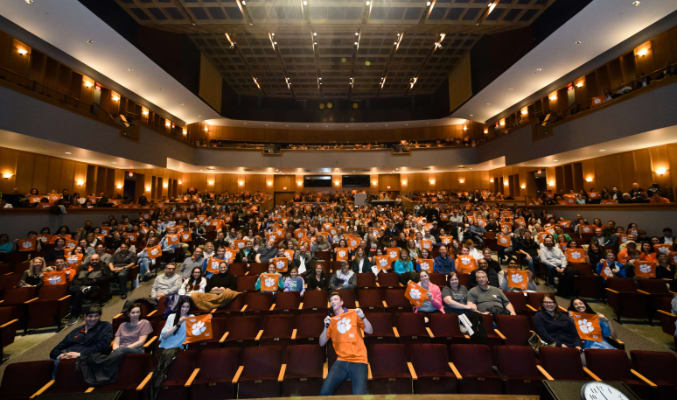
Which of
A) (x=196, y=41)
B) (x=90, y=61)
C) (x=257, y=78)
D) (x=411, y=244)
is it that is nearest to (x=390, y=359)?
(x=411, y=244)

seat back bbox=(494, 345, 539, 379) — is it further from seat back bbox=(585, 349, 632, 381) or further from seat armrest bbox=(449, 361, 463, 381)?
seat back bbox=(585, 349, 632, 381)

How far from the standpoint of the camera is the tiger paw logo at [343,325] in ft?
9.86

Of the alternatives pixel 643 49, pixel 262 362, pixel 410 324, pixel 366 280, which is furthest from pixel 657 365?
pixel 643 49

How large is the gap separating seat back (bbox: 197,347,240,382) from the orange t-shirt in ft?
3.75

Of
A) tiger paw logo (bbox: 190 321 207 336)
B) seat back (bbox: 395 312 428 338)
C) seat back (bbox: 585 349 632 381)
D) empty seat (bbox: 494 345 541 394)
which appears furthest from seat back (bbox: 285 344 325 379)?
seat back (bbox: 585 349 632 381)

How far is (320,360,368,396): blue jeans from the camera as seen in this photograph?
9.21 feet

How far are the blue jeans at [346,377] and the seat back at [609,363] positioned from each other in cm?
249

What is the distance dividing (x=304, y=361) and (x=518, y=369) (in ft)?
7.82

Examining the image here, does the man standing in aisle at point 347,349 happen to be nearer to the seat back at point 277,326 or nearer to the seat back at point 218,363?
the seat back at point 277,326

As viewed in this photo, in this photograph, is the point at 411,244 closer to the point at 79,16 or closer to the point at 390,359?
the point at 390,359

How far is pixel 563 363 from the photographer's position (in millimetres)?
2965

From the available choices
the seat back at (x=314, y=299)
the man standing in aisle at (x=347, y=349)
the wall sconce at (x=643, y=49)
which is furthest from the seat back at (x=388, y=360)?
the wall sconce at (x=643, y=49)

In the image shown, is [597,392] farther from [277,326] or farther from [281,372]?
[277,326]

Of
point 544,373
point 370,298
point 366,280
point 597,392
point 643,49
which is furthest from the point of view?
point 643,49
